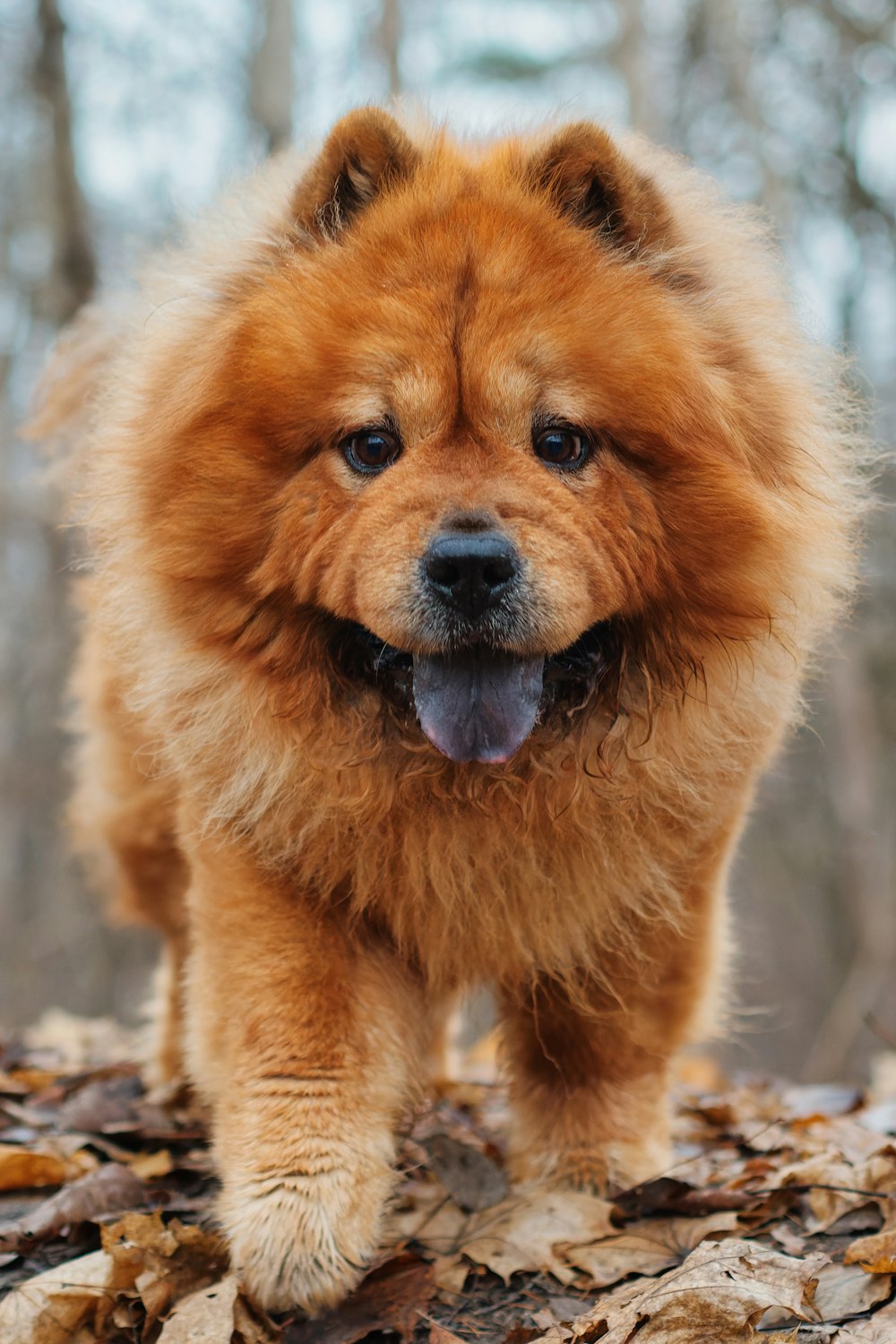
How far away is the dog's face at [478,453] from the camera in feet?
8.75

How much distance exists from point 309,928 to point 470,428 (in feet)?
4.14

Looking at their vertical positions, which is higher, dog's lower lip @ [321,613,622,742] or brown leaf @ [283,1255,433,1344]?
dog's lower lip @ [321,613,622,742]

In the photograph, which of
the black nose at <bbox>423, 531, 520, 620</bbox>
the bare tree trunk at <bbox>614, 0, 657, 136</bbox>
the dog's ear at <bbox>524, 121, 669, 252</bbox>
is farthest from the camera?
the bare tree trunk at <bbox>614, 0, 657, 136</bbox>

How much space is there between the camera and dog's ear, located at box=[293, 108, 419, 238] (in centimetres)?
304

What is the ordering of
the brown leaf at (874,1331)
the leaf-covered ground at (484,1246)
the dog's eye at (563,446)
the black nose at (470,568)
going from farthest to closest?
1. the dog's eye at (563,446)
2. the black nose at (470,568)
3. the leaf-covered ground at (484,1246)
4. the brown leaf at (874,1331)

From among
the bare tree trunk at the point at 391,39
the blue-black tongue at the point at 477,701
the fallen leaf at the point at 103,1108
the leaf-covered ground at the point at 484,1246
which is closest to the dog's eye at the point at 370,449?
the blue-black tongue at the point at 477,701

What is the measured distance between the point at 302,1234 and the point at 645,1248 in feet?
2.80

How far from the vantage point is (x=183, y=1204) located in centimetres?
326

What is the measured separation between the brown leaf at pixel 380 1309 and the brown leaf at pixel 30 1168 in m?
0.97

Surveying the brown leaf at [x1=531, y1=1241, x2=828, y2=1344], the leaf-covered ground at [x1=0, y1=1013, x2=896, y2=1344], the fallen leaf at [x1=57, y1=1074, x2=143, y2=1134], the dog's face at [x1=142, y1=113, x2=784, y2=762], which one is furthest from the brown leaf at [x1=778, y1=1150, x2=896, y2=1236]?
the fallen leaf at [x1=57, y1=1074, x2=143, y2=1134]

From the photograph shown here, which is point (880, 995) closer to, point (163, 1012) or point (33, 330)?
point (163, 1012)

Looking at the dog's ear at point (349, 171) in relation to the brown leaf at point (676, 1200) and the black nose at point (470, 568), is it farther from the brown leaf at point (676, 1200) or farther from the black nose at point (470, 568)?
the brown leaf at point (676, 1200)

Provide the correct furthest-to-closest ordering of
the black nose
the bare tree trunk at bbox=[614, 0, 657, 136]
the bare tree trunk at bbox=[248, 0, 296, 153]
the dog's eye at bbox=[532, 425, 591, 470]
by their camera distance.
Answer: the bare tree trunk at bbox=[614, 0, 657, 136] → the bare tree trunk at bbox=[248, 0, 296, 153] → the dog's eye at bbox=[532, 425, 591, 470] → the black nose

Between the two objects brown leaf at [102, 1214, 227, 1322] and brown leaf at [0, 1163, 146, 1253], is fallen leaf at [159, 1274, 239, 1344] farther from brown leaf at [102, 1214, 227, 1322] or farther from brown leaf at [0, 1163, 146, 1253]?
brown leaf at [0, 1163, 146, 1253]
